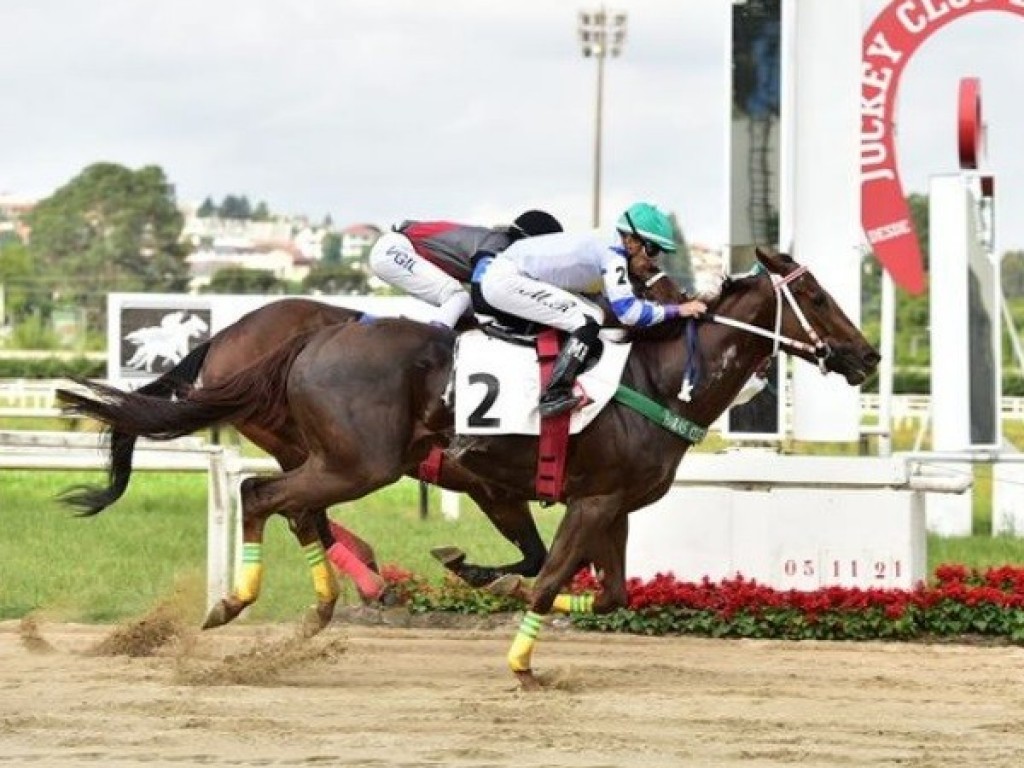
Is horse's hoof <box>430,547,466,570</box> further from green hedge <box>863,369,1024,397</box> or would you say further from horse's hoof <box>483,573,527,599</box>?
green hedge <box>863,369,1024,397</box>

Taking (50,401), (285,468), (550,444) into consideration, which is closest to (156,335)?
(50,401)

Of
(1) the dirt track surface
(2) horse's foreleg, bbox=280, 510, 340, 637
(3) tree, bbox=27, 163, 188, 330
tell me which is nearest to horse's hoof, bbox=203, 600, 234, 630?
(1) the dirt track surface

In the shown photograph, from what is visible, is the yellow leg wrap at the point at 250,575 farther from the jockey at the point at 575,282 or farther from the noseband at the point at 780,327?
the noseband at the point at 780,327

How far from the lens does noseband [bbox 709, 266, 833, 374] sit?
27.3ft

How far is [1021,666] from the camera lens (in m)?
8.82

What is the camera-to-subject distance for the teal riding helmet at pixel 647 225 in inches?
325

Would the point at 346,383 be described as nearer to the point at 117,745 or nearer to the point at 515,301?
the point at 515,301

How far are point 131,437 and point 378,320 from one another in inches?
50.0

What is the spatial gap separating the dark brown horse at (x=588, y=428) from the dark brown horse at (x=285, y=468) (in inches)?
9.3

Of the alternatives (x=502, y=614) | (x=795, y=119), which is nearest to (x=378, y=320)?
(x=502, y=614)

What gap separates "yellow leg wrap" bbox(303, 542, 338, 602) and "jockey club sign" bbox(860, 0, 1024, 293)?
25.2 ft

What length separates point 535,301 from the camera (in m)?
8.21

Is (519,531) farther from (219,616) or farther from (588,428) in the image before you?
(219,616)

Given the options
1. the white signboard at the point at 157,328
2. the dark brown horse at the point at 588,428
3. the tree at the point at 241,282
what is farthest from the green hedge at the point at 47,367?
the dark brown horse at the point at 588,428
